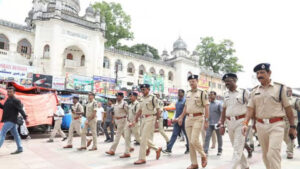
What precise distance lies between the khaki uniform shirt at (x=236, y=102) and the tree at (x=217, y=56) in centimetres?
4412

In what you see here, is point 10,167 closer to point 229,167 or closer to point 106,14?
point 229,167

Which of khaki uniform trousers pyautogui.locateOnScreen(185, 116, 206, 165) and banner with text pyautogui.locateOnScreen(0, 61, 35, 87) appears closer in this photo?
khaki uniform trousers pyautogui.locateOnScreen(185, 116, 206, 165)

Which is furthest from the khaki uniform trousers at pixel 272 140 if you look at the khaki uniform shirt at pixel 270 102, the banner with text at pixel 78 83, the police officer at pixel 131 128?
the banner with text at pixel 78 83

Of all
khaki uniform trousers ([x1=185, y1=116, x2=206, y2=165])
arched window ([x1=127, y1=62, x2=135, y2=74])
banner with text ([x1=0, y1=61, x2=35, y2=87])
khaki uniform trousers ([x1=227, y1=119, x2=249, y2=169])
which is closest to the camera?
khaki uniform trousers ([x1=227, y1=119, x2=249, y2=169])

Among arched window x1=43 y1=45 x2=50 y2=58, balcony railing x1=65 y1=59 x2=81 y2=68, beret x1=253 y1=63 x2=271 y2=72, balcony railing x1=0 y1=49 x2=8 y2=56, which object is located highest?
arched window x1=43 y1=45 x2=50 y2=58

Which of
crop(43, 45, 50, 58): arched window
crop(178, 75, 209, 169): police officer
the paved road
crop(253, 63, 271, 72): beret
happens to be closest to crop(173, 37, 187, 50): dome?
crop(43, 45, 50, 58): arched window

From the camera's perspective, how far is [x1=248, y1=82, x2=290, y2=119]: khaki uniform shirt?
10.9 feet

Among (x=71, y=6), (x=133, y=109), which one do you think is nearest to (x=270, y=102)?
(x=133, y=109)

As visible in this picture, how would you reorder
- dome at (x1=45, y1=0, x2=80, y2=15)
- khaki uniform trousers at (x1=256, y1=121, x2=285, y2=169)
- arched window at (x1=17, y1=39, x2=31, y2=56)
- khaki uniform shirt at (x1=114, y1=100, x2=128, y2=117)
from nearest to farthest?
khaki uniform trousers at (x1=256, y1=121, x2=285, y2=169) → khaki uniform shirt at (x1=114, y1=100, x2=128, y2=117) → arched window at (x1=17, y1=39, x2=31, y2=56) → dome at (x1=45, y1=0, x2=80, y2=15)

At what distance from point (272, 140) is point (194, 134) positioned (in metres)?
1.79

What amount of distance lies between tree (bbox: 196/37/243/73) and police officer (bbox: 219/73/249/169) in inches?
1735

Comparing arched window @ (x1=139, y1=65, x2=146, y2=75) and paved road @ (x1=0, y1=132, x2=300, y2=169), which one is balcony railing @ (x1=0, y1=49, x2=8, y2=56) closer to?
arched window @ (x1=139, y1=65, x2=146, y2=75)

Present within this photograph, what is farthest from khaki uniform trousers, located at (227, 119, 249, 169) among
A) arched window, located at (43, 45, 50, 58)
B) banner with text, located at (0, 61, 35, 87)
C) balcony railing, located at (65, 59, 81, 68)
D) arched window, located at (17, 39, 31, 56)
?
arched window, located at (17, 39, 31, 56)

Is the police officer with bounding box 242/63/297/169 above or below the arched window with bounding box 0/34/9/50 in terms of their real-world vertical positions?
below
